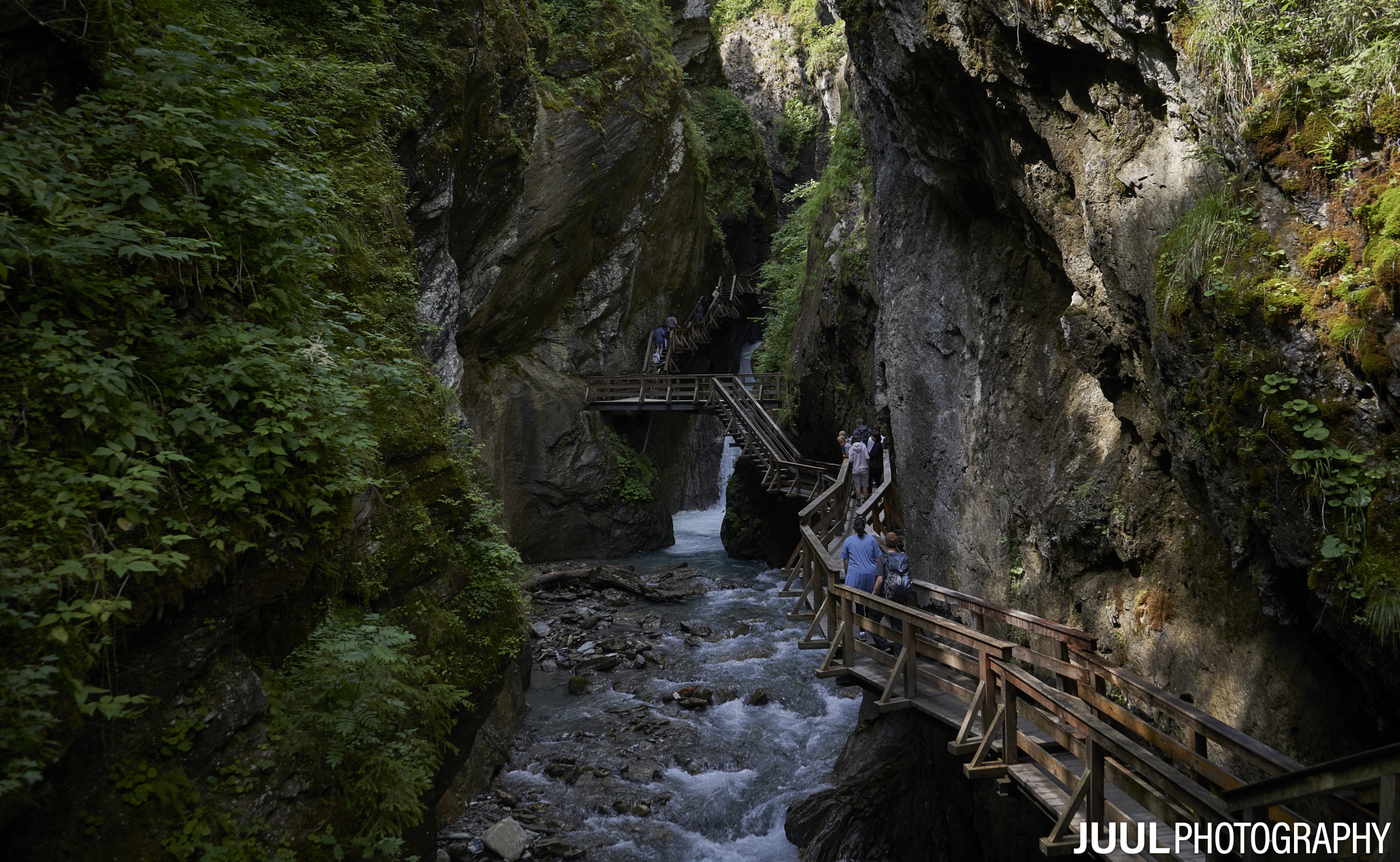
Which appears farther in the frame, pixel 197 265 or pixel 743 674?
pixel 743 674

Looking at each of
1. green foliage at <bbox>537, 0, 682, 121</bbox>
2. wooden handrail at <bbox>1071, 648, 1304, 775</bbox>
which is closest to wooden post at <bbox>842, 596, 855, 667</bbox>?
wooden handrail at <bbox>1071, 648, 1304, 775</bbox>

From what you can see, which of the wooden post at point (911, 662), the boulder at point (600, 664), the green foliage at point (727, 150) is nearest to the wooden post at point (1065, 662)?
the wooden post at point (911, 662)

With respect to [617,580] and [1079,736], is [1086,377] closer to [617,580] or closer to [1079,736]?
[1079,736]

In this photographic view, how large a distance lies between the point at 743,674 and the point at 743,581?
698cm

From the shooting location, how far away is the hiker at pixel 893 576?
7.94 m

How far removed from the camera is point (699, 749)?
1026cm

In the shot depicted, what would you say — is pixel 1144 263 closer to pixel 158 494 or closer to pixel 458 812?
pixel 158 494

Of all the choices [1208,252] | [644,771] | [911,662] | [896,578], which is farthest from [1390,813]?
[644,771]

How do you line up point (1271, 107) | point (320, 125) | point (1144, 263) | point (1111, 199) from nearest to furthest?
point (1271, 107) < point (1144, 263) < point (1111, 199) < point (320, 125)

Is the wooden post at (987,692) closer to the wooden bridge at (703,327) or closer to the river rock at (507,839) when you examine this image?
the river rock at (507,839)

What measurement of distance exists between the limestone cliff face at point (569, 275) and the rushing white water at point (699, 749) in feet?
25.1

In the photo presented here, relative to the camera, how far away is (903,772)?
8883 mm

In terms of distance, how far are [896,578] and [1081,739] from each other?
3.10m

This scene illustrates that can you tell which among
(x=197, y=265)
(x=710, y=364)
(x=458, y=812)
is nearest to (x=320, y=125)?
(x=197, y=265)
